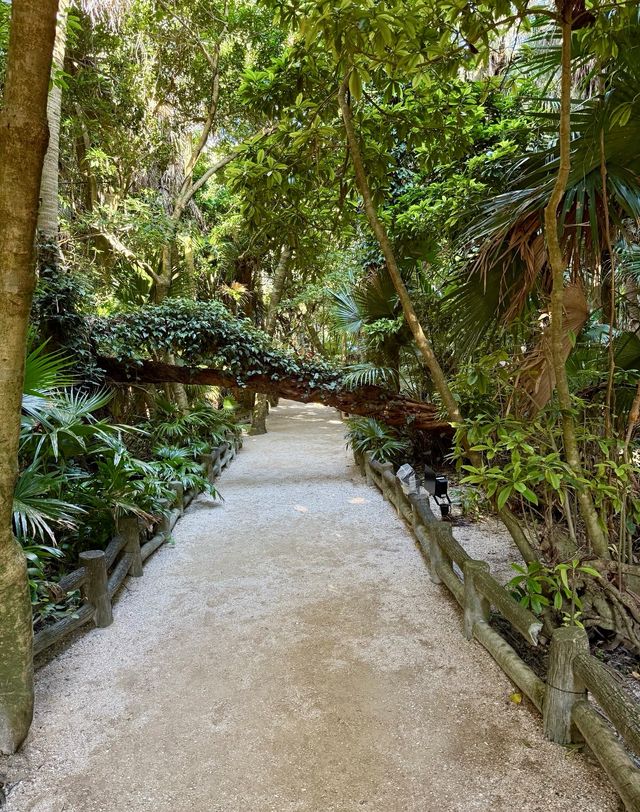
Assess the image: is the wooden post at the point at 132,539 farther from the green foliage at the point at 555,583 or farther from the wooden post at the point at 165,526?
the green foliage at the point at 555,583

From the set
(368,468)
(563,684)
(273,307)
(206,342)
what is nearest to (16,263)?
(563,684)

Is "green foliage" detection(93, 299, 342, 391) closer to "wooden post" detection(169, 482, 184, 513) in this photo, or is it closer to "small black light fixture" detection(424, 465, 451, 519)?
"wooden post" detection(169, 482, 184, 513)

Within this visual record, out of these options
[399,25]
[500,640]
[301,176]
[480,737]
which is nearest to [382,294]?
[301,176]

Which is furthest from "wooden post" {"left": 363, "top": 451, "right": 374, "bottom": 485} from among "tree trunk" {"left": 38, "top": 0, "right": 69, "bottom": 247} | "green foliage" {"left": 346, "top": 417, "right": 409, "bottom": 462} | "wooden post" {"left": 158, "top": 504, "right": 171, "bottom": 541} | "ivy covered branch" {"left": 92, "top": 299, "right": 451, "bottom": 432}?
"tree trunk" {"left": 38, "top": 0, "right": 69, "bottom": 247}

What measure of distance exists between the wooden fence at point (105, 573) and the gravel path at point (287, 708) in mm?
161

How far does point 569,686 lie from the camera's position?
211 cm

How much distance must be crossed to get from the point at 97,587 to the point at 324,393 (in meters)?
4.37

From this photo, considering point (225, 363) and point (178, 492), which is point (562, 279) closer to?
point (178, 492)

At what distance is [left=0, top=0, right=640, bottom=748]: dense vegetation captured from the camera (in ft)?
8.30

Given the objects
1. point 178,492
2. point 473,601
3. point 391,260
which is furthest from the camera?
point 178,492

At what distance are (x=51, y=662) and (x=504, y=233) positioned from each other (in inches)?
142

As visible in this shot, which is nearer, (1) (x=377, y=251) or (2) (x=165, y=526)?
(2) (x=165, y=526)

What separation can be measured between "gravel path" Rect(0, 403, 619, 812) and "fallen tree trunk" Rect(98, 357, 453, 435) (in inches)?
110

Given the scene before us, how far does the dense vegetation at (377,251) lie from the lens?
8.30 ft
